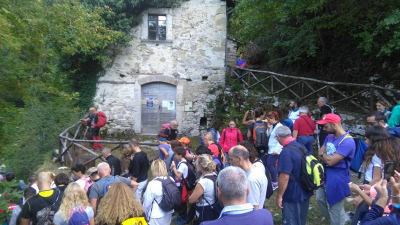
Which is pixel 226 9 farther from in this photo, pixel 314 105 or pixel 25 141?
pixel 25 141

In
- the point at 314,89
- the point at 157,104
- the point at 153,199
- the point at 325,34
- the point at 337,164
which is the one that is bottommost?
the point at 153,199

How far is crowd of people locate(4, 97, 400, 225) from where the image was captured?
318cm

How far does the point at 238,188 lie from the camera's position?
9.61 feet

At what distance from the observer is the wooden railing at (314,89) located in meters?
11.5

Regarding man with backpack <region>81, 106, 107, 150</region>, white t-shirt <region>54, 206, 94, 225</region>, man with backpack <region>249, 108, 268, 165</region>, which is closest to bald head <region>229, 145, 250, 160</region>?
white t-shirt <region>54, 206, 94, 225</region>

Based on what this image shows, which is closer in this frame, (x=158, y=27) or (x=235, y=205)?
(x=235, y=205)

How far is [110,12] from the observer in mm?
15219

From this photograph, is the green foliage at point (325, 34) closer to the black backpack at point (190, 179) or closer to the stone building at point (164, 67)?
the stone building at point (164, 67)

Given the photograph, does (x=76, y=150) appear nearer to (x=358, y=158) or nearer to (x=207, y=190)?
(x=207, y=190)

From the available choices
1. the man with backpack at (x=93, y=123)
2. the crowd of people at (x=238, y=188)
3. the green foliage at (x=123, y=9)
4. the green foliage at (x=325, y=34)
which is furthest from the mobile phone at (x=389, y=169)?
the green foliage at (x=123, y=9)

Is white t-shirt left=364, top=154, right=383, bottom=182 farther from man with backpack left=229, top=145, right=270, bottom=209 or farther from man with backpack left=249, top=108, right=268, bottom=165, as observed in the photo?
man with backpack left=249, top=108, right=268, bottom=165

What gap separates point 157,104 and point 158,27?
9.72 ft

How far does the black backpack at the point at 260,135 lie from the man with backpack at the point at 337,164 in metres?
2.69

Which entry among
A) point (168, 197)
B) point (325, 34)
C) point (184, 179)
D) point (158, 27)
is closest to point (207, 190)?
point (168, 197)
